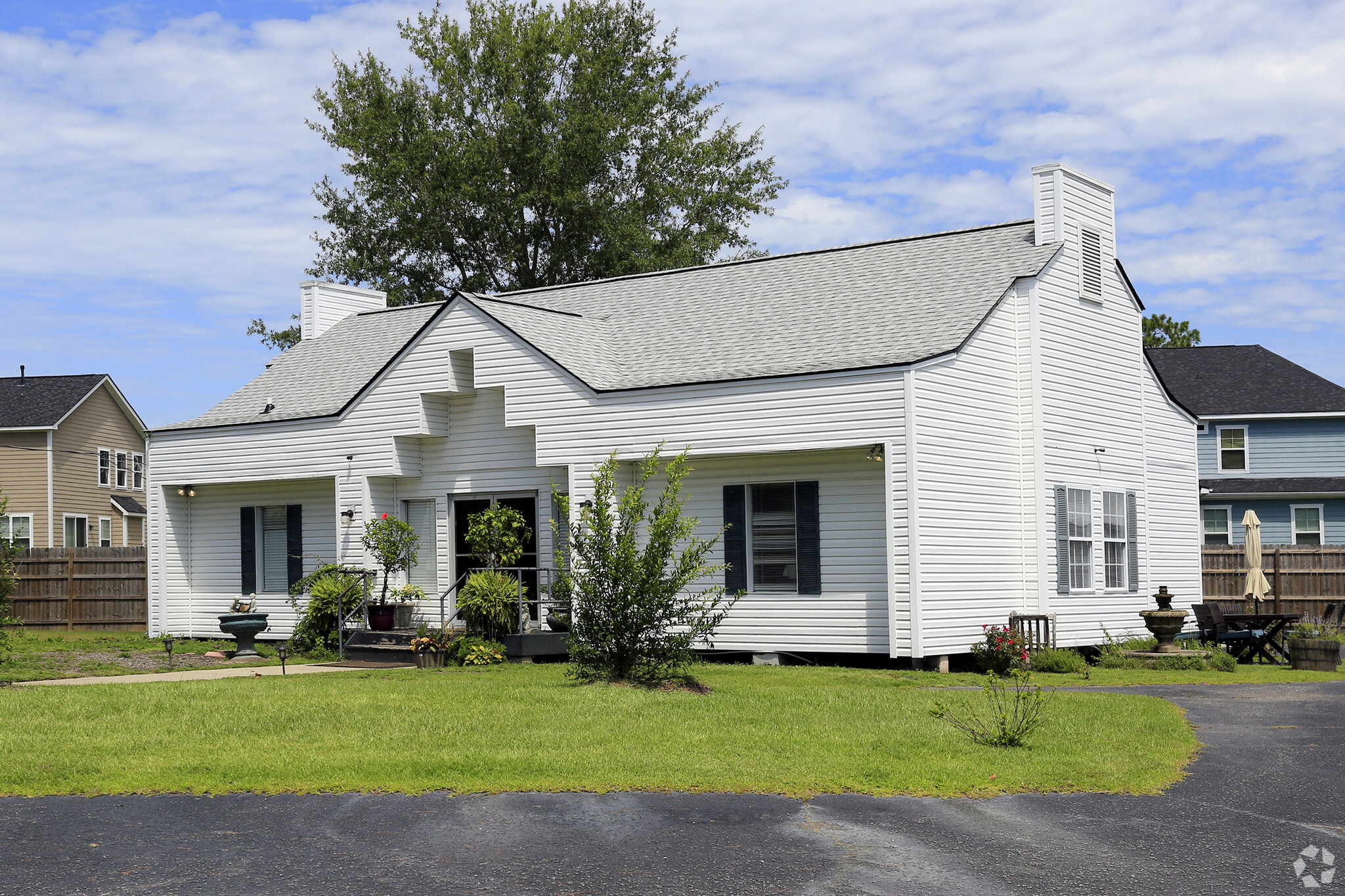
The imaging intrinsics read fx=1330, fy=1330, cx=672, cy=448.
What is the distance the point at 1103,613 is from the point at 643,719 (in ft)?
36.1

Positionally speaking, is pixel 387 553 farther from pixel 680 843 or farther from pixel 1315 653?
pixel 680 843

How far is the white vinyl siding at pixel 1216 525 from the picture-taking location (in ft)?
118

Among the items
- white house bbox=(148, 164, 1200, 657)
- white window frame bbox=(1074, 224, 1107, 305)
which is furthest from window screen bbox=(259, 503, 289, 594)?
white window frame bbox=(1074, 224, 1107, 305)

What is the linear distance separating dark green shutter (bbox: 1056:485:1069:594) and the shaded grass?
192 inches

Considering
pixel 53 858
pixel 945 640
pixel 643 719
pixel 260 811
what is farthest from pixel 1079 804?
pixel 945 640

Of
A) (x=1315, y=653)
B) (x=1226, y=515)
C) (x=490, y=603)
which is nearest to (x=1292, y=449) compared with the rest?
(x=1226, y=515)

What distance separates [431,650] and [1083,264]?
11.8m

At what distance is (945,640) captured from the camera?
1777cm

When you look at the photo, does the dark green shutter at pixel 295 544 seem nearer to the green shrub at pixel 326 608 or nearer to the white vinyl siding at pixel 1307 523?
the green shrub at pixel 326 608

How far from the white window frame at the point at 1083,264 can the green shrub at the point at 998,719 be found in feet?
33.1

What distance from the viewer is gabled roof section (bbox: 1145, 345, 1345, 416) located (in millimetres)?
36562

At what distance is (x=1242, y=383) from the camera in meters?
38.4

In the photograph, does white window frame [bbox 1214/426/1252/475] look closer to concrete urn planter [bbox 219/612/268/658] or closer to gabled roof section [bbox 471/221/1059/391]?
gabled roof section [bbox 471/221/1059/391]

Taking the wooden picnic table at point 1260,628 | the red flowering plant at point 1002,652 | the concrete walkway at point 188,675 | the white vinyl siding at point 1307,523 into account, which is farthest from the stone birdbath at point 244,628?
the white vinyl siding at point 1307,523
